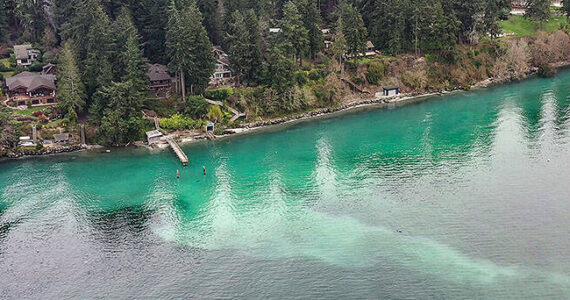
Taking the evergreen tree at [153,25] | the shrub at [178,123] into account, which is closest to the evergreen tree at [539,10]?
the evergreen tree at [153,25]

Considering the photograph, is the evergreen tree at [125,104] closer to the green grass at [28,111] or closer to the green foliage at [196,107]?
the green foliage at [196,107]

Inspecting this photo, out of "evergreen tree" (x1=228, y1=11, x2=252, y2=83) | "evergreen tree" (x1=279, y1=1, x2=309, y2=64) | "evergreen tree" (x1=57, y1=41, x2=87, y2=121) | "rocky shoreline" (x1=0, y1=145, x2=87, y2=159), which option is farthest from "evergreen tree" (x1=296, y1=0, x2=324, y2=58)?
"rocky shoreline" (x1=0, y1=145, x2=87, y2=159)

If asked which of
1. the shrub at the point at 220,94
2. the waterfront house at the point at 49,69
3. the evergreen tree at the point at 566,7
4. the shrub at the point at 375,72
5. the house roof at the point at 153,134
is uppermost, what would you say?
the evergreen tree at the point at 566,7

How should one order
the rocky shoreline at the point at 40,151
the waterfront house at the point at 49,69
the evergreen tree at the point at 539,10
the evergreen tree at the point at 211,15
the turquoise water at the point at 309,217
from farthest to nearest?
the evergreen tree at the point at 539,10, the evergreen tree at the point at 211,15, the waterfront house at the point at 49,69, the rocky shoreline at the point at 40,151, the turquoise water at the point at 309,217

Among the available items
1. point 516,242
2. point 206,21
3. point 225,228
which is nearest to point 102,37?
point 206,21

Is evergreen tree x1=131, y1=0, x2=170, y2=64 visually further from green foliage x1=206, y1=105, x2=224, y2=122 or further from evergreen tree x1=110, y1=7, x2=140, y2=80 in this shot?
green foliage x1=206, y1=105, x2=224, y2=122

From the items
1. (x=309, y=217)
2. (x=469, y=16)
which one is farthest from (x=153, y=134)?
(x=469, y=16)

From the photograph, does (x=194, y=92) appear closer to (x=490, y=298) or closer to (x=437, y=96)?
(x=437, y=96)
